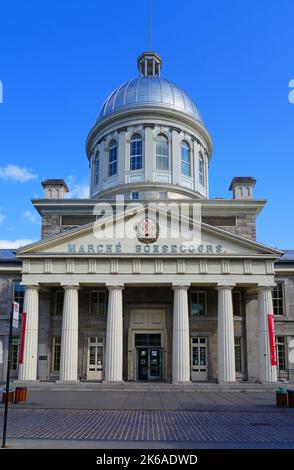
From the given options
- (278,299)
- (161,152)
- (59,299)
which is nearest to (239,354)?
(278,299)

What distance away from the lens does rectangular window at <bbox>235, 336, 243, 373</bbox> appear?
31.5 m

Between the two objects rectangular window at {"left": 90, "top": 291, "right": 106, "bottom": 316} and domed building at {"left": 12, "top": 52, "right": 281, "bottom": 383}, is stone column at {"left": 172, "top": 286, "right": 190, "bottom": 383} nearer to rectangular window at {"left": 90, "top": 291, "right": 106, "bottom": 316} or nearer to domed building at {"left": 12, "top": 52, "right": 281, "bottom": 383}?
domed building at {"left": 12, "top": 52, "right": 281, "bottom": 383}

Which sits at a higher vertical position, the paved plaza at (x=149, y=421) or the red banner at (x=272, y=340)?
the red banner at (x=272, y=340)

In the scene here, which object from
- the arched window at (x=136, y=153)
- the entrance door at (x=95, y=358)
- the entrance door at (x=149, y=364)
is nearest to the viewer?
the entrance door at (x=95, y=358)

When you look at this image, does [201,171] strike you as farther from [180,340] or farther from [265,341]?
[180,340]

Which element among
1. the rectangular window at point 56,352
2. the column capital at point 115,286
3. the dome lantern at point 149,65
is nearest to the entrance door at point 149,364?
the column capital at point 115,286

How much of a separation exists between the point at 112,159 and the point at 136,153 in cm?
249

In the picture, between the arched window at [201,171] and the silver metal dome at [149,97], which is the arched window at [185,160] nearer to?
the arched window at [201,171]

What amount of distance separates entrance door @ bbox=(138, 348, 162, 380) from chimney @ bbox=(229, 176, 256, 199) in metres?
14.1

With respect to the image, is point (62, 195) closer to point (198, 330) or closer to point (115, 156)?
point (115, 156)

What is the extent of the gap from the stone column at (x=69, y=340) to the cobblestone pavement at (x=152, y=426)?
32.3 feet

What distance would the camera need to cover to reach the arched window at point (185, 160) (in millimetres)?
41406

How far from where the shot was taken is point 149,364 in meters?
31.5
